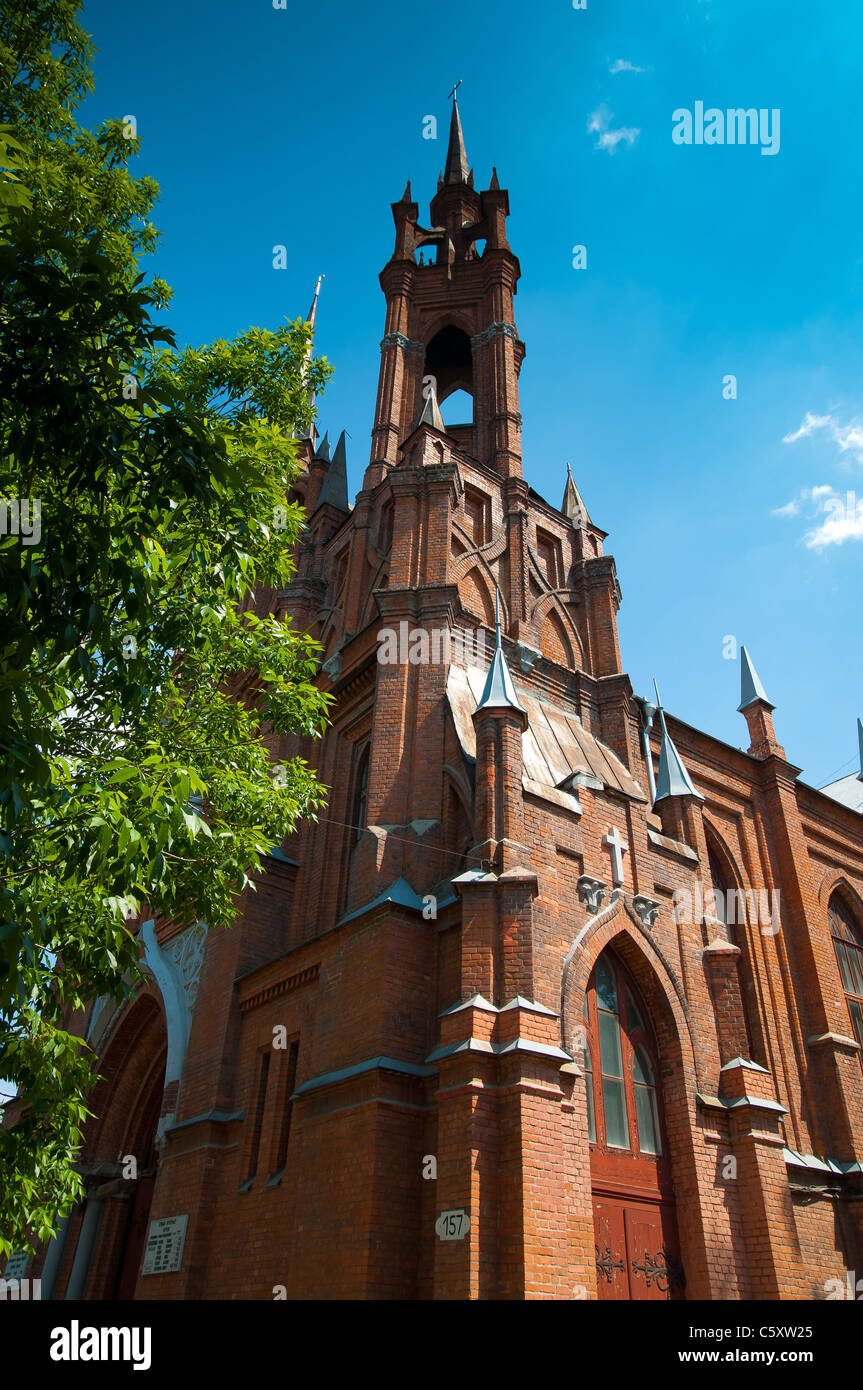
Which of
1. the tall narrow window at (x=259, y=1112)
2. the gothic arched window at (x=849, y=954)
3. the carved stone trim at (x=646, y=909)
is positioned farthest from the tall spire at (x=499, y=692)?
the gothic arched window at (x=849, y=954)

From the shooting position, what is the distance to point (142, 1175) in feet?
54.6

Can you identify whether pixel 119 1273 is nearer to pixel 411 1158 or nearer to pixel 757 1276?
pixel 411 1158

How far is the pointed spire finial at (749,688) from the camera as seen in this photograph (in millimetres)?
21469

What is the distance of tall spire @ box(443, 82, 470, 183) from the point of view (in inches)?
1077

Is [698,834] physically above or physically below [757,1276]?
above

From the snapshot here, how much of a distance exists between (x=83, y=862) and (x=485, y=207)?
78.9ft

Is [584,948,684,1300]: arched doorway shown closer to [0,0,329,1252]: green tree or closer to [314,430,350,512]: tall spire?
[0,0,329,1252]: green tree

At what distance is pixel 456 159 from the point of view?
91.5 ft

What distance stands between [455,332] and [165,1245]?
806 inches

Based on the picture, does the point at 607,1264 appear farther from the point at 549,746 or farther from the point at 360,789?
the point at 360,789

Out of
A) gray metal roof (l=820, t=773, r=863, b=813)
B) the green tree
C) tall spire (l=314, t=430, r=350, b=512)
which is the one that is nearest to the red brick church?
tall spire (l=314, t=430, r=350, b=512)

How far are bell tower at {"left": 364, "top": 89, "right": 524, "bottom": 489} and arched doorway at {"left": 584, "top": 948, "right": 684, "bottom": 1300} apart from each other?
35.5 ft
